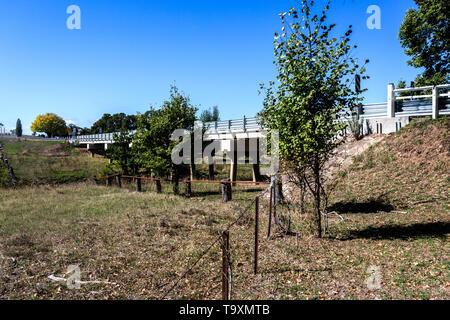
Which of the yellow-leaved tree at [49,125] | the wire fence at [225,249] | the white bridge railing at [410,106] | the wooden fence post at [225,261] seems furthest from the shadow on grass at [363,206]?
the yellow-leaved tree at [49,125]

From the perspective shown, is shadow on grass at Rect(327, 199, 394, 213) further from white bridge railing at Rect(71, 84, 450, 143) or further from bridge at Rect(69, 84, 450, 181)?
white bridge railing at Rect(71, 84, 450, 143)

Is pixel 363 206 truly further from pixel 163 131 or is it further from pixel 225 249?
pixel 163 131

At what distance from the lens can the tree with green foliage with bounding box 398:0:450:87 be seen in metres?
18.7

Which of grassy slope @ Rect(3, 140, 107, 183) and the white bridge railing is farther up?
the white bridge railing

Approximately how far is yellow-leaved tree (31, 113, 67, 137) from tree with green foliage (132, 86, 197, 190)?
Answer: 113634 millimetres

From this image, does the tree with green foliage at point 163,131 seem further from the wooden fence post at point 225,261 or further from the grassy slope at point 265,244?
the wooden fence post at point 225,261

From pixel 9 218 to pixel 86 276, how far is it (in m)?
8.33

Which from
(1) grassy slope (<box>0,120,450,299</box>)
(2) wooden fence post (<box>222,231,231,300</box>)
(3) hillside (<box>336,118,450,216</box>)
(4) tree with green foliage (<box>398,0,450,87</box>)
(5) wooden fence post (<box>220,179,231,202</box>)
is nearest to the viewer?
(2) wooden fence post (<box>222,231,231,300</box>)

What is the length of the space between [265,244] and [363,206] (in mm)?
5605

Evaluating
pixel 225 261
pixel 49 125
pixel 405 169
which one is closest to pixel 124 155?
pixel 405 169

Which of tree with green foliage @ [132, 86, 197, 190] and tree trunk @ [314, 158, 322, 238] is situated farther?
tree with green foliage @ [132, 86, 197, 190]

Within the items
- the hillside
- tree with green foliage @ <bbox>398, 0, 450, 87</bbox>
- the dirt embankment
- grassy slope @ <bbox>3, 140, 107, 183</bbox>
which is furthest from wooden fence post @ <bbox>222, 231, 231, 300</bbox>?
grassy slope @ <bbox>3, 140, 107, 183</bbox>

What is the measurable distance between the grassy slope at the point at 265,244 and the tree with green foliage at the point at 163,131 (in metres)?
4.83
